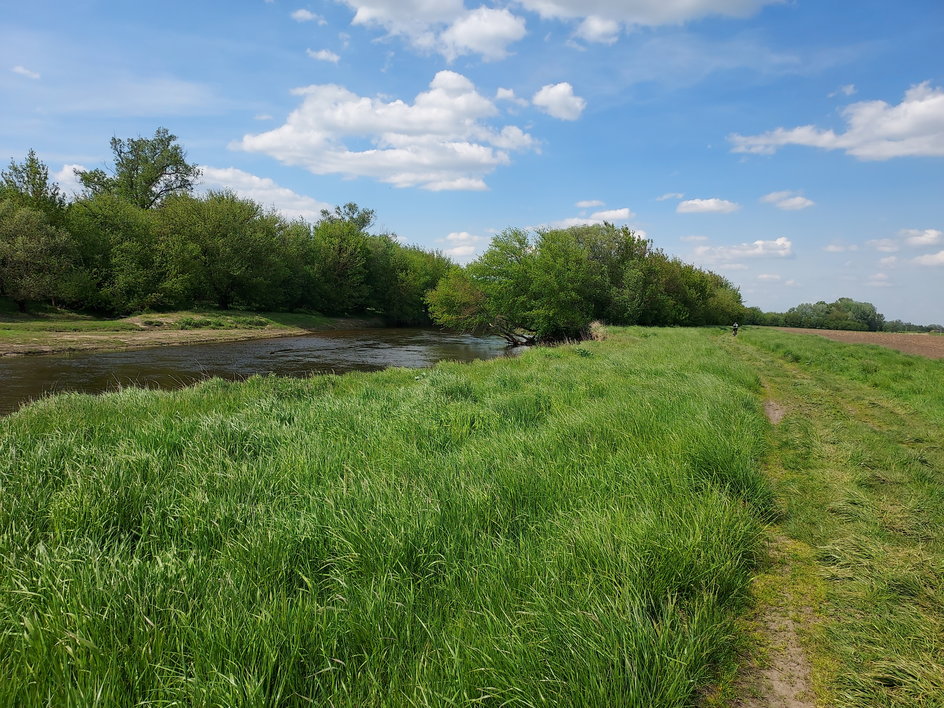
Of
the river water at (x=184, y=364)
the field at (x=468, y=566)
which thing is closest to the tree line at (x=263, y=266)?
the river water at (x=184, y=364)

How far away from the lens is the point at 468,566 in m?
3.07

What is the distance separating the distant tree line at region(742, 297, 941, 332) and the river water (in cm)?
6985

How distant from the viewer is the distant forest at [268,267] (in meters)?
35.8

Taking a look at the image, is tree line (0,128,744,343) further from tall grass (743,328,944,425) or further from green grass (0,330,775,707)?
green grass (0,330,775,707)

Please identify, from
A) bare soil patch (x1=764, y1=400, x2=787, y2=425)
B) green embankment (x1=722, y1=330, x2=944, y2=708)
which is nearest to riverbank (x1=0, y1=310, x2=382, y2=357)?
green embankment (x1=722, y1=330, x2=944, y2=708)

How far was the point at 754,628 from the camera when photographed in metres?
2.97

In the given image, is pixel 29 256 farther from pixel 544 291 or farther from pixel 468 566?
pixel 468 566

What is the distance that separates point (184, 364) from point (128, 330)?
45.1 ft

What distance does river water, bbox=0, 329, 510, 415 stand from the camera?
15.7 meters

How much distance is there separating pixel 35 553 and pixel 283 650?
90.5 inches

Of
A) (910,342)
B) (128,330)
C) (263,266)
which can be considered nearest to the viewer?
(910,342)

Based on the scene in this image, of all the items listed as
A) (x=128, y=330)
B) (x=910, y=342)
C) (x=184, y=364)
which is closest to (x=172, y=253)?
(x=128, y=330)

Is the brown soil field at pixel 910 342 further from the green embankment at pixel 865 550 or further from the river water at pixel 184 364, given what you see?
the river water at pixel 184 364

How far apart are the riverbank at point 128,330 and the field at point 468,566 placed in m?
23.1
